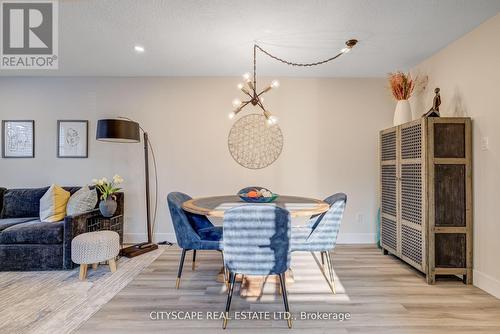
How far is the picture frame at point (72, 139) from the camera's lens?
3.77 meters

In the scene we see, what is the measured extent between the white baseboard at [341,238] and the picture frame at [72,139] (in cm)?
138

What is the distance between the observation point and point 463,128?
8.11 ft

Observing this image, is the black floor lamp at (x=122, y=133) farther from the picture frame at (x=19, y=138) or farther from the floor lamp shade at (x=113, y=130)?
the picture frame at (x=19, y=138)

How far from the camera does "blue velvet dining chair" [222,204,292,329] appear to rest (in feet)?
5.37

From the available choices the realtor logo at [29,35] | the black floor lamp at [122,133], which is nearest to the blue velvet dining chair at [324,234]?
the black floor lamp at [122,133]

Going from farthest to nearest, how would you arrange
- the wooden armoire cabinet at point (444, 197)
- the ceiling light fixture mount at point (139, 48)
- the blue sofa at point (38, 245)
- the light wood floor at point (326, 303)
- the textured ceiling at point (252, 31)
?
the ceiling light fixture mount at point (139, 48) → the blue sofa at point (38, 245) → the wooden armoire cabinet at point (444, 197) → the textured ceiling at point (252, 31) → the light wood floor at point (326, 303)

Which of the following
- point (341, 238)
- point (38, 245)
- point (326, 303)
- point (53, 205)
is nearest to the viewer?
point (326, 303)

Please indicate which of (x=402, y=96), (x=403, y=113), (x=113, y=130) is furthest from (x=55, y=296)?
(x=402, y=96)

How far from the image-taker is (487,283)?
7.50 feet

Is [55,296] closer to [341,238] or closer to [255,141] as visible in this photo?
[255,141]

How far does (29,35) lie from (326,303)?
3761 mm

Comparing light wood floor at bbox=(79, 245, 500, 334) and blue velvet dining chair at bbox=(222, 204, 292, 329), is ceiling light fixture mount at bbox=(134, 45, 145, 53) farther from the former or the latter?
light wood floor at bbox=(79, 245, 500, 334)

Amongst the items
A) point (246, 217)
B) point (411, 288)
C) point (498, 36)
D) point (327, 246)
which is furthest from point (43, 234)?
point (498, 36)

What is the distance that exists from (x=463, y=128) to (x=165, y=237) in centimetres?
381
